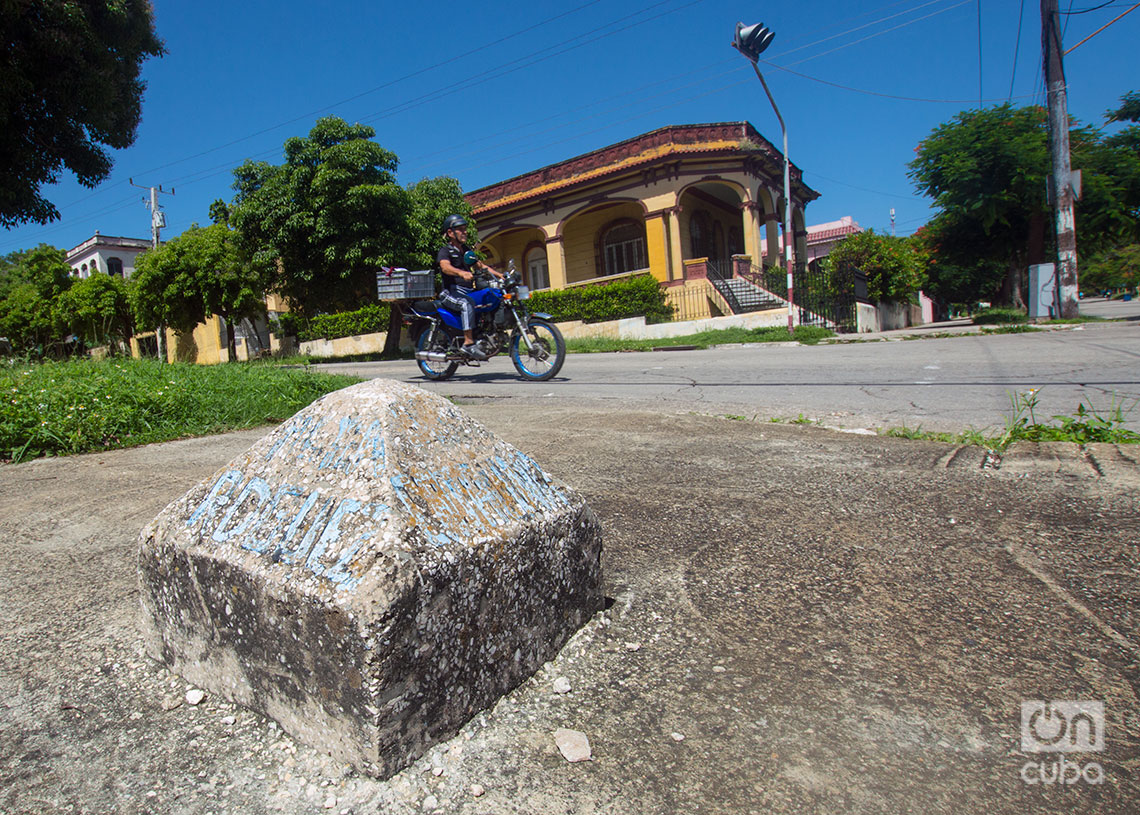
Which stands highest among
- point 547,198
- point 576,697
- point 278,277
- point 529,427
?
point 547,198

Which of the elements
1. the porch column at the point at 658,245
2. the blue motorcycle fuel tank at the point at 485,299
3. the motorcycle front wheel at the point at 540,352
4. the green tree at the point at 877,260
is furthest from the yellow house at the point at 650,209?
the blue motorcycle fuel tank at the point at 485,299

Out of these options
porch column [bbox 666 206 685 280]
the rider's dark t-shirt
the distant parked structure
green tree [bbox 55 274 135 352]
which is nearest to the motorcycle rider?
the rider's dark t-shirt

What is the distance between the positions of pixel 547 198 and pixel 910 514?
77.6ft

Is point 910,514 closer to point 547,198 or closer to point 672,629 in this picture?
point 672,629

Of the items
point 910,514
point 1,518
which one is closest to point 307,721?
point 910,514

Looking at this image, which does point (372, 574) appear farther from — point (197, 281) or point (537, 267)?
point (537, 267)

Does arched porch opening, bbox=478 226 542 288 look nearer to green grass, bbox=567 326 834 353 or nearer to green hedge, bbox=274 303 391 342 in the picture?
green hedge, bbox=274 303 391 342

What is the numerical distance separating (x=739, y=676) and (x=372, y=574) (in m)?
0.87

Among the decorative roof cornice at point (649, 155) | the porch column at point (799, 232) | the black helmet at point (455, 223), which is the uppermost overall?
the decorative roof cornice at point (649, 155)

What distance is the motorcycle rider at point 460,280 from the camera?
25.9 feet

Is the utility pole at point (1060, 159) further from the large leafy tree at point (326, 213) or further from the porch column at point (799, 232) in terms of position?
the large leafy tree at point (326, 213)

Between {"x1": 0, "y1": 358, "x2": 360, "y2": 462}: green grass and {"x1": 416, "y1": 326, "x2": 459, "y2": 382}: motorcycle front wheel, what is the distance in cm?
240

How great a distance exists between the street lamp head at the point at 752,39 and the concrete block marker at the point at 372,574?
1559 centimetres

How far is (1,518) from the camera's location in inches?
110
